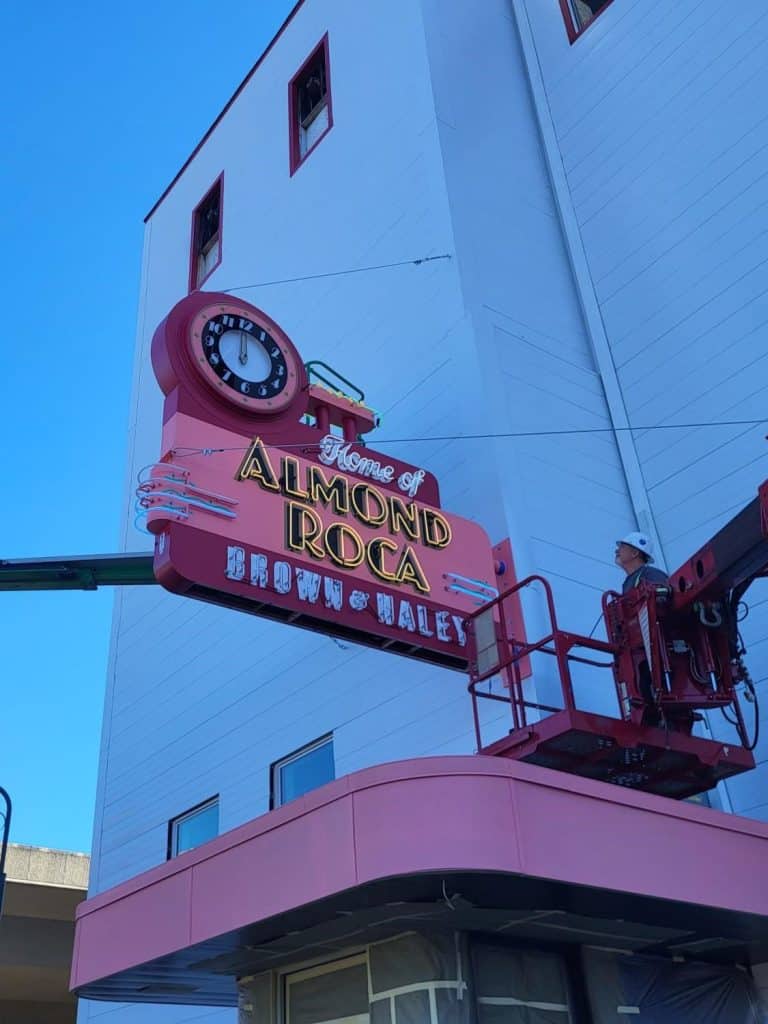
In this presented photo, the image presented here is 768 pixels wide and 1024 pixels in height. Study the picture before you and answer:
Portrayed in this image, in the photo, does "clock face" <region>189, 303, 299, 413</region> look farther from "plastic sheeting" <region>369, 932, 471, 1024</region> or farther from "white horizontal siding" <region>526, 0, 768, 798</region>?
"plastic sheeting" <region>369, 932, 471, 1024</region>

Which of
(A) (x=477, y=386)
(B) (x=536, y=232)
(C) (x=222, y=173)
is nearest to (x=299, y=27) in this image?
(C) (x=222, y=173)

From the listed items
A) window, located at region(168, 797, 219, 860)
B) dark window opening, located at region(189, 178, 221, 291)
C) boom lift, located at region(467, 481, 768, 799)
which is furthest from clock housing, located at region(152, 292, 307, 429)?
dark window opening, located at region(189, 178, 221, 291)

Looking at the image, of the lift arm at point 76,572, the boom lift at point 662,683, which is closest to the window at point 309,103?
the lift arm at point 76,572

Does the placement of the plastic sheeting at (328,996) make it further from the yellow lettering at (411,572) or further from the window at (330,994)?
the yellow lettering at (411,572)

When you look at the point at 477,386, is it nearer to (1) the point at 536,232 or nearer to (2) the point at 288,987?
(1) the point at 536,232

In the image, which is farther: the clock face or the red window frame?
the red window frame

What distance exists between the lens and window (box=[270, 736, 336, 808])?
13.6 meters

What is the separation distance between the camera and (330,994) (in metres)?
9.77

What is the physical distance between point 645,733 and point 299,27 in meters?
16.3

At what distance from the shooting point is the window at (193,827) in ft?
50.6

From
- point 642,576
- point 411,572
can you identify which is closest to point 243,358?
point 411,572

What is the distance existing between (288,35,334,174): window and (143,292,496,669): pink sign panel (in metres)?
8.50

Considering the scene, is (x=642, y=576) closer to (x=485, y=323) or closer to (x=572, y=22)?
(x=485, y=323)

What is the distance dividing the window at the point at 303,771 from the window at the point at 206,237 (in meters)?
10.6
